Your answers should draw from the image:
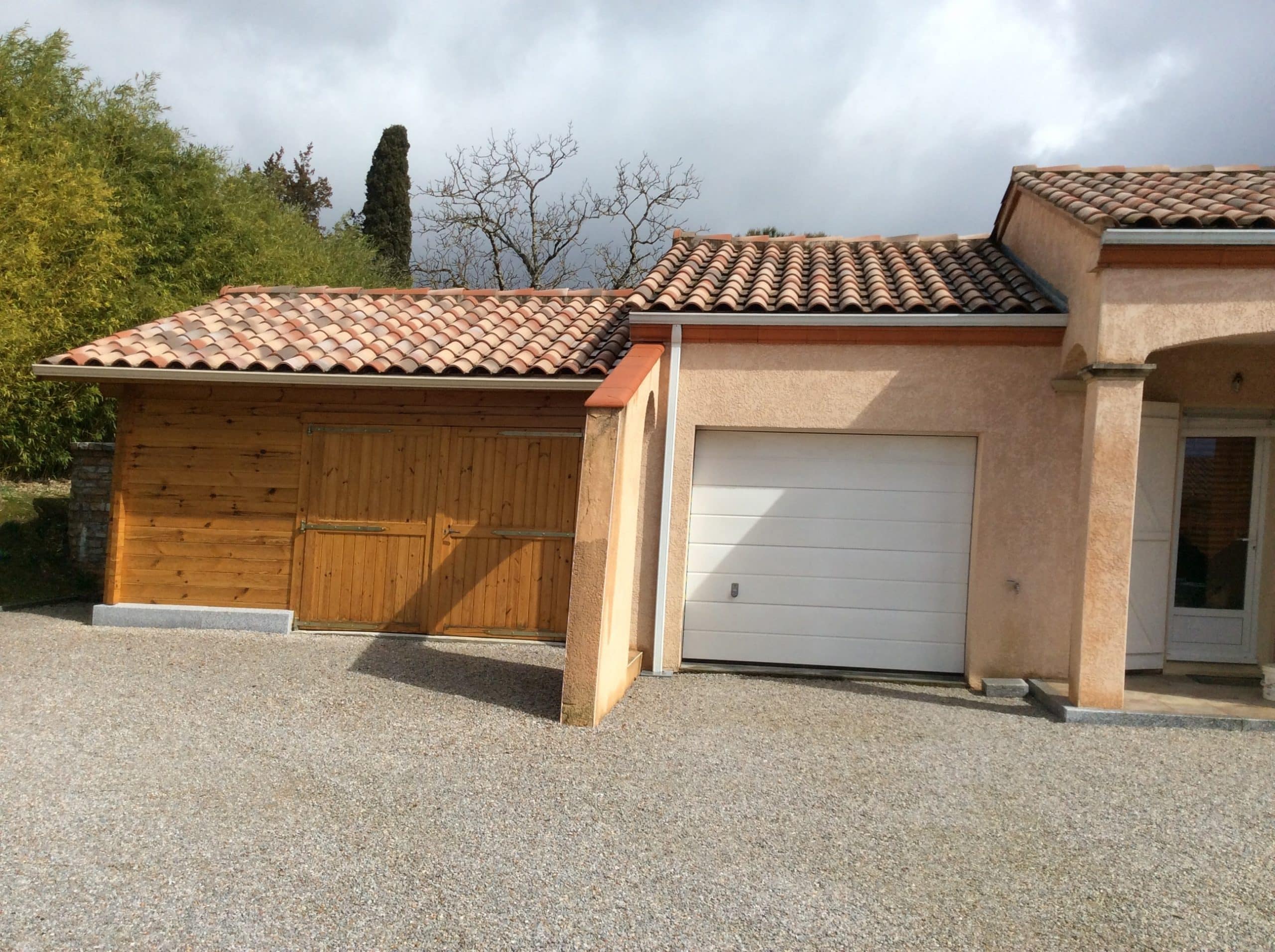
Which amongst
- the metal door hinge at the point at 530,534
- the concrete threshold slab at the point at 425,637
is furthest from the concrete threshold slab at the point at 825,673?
the metal door hinge at the point at 530,534

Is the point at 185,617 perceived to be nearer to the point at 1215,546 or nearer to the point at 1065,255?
the point at 1065,255

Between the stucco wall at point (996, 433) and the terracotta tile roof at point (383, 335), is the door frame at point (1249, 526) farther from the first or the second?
the terracotta tile roof at point (383, 335)

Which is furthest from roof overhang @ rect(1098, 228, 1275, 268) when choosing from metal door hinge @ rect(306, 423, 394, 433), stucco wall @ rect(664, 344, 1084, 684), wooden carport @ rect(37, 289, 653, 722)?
metal door hinge @ rect(306, 423, 394, 433)

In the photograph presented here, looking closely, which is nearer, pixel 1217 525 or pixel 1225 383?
pixel 1225 383

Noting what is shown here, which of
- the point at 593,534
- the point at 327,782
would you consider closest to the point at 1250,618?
the point at 593,534

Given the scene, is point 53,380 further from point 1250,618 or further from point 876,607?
point 1250,618

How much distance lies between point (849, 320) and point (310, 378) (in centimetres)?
510

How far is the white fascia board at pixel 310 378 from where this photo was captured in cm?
986

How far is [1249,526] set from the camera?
984 cm

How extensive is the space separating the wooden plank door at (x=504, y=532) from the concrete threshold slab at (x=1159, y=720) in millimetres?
4768

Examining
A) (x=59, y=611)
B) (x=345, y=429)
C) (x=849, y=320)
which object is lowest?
(x=59, y=611)

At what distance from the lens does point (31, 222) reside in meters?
13.1

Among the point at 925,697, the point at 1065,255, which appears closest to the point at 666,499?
the point at 925,697

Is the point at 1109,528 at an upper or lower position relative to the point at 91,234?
lower
